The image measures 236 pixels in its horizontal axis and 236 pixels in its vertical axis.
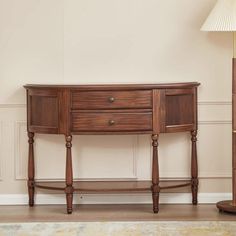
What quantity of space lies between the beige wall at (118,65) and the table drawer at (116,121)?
0.42 m

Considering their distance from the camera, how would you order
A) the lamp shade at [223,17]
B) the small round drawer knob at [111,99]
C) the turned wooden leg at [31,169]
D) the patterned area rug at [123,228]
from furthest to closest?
the turned wooden leg at [31,169], the small round drawer knob at [111,99], the lamp shade at [223,17], the patterned area rug at [123,228]

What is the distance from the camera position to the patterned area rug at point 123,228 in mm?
4852

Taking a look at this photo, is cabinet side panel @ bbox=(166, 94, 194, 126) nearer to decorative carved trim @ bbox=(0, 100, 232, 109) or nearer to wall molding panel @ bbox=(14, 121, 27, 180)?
decorative carved trim @ bbox=(0, 100, 232, 109)

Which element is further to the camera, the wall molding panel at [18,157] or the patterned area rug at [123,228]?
the wall molding panel at [18,157]

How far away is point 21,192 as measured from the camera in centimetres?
584

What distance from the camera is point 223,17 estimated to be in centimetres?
530

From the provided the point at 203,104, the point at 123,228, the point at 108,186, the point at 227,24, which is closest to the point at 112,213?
the point at 108,186

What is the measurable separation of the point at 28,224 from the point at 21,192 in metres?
0.78

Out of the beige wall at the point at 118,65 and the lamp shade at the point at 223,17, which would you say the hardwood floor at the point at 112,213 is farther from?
the lamp shade at the point at 223,17

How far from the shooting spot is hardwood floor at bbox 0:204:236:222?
5272 millimetres

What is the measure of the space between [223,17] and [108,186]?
1.49 m

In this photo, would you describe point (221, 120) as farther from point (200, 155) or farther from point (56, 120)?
point (56, 120)

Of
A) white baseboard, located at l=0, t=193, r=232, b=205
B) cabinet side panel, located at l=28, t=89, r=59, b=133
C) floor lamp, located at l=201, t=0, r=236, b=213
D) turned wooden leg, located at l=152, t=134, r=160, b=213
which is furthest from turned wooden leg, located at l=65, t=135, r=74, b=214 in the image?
floor lamp, located at l=201, t=0, r=236, b=213

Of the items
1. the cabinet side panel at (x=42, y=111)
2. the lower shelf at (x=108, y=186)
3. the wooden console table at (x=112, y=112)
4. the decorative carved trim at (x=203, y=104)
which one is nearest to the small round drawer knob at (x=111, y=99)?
the wooden console table at (x=112, y=112)
